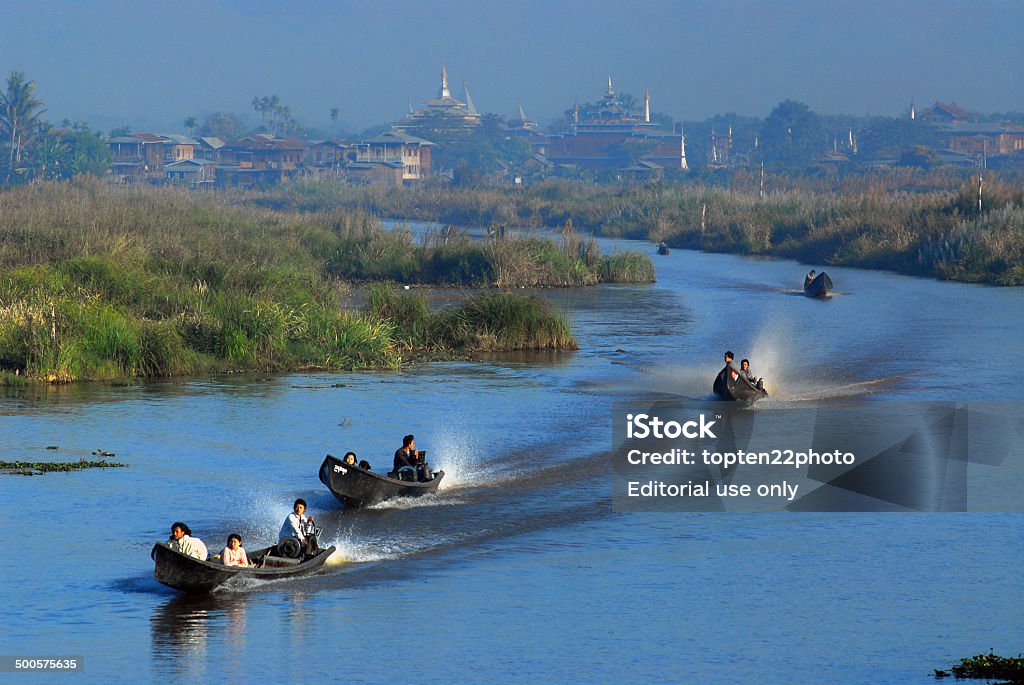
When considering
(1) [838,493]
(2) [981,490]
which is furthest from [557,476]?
(2) [981,490]

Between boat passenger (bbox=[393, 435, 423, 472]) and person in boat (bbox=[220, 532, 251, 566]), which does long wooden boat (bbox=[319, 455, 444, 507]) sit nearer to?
boat passenger (bbox=[393, 435, 423, 472])

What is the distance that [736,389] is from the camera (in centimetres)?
3375

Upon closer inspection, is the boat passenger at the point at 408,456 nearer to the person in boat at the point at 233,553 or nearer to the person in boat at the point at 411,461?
the person in boat at the point at 411,461

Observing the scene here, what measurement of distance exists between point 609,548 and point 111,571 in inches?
263

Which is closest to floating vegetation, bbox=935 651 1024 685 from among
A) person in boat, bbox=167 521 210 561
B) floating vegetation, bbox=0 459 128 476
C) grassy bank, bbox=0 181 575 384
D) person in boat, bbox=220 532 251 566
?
person in boat, bbox=220 532 251 566

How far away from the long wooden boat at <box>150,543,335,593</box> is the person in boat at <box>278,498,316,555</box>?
0.75 feet

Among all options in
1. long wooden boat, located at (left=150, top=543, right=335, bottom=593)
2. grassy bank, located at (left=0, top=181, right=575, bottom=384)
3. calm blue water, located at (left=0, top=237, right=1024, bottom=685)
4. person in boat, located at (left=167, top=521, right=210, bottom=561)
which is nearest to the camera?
calm blue water, located at (left=0, top=237, right=1024, bottom=685)

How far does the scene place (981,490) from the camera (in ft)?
84.0

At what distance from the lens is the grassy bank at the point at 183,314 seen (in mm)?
35562

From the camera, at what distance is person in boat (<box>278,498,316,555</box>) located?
2011 cm

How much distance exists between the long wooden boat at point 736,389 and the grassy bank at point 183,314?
9.17 meters

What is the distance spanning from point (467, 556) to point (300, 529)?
7.85ft

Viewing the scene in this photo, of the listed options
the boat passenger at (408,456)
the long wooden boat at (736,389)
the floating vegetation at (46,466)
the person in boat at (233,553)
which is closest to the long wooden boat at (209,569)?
the person in boat at (233,553)

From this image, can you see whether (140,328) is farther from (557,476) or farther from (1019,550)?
(1019,550)
